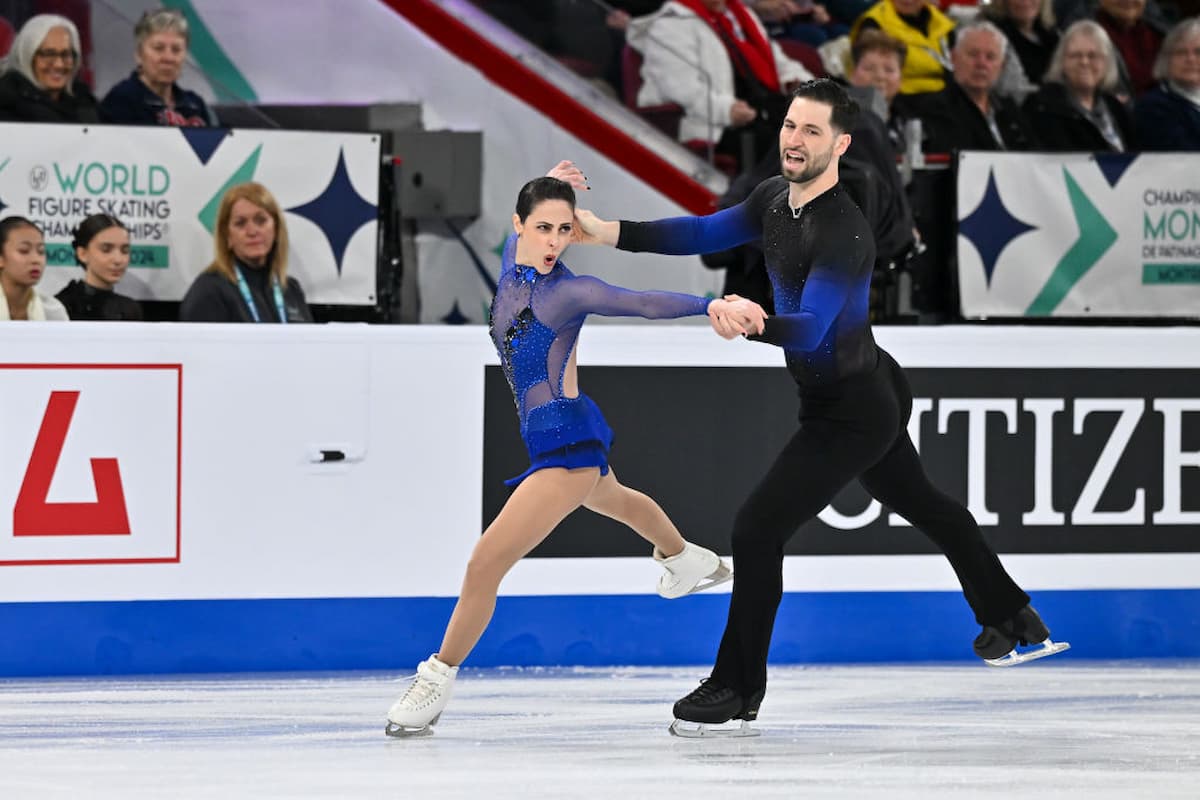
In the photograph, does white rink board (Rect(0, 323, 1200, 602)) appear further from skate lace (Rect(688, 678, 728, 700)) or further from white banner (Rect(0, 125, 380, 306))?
white banner (Rect(0, 125, 380, 306))

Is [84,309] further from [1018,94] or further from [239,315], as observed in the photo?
[1018,94]

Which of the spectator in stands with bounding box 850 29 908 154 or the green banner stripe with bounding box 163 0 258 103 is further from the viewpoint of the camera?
the green banner stripe with bounding box 163 0 258 103

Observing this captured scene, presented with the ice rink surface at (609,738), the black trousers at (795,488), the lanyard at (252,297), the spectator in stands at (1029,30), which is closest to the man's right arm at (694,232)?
the black trousers at (795,488)

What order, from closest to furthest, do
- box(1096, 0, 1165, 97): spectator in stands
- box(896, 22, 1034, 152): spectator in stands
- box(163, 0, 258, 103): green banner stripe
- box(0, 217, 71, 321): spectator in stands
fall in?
box(0, 217, 71, 321): spectator in stands
box(896, 22, 1034, 152): spectator in stands
box(163, 0, 258, 103): green banner stripe
box(1096, 0, 1165, 97): spectator in stands

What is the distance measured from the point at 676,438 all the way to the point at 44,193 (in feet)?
7.86

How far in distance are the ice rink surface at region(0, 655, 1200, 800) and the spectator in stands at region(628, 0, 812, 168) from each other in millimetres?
2874

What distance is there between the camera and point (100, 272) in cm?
552

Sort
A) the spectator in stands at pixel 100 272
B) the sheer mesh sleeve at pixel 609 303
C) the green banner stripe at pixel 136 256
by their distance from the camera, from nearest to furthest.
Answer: the sheer mesh sleeve at pixel 609 303, the spectator in stands at pixel 100 272, the green banner stripe at pixel 136 256

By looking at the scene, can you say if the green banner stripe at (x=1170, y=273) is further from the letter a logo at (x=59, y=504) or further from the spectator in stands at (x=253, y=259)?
the letter a logo at (x=59, y=504)

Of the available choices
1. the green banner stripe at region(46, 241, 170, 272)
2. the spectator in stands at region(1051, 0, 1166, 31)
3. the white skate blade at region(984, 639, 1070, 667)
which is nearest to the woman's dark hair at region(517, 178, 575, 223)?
the white skate blade at region(984, 639, 1070, 667)

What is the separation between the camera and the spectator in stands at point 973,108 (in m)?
6.98

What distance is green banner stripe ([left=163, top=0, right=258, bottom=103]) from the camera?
726 centimetres

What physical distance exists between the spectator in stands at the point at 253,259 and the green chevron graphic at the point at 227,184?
35cm

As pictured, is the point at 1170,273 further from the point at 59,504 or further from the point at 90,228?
the point at 59,504
